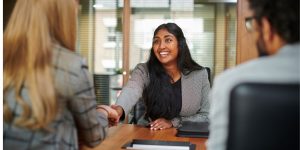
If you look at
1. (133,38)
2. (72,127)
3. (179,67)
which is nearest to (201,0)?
(133,38)

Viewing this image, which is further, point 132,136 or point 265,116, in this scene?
point 132,136

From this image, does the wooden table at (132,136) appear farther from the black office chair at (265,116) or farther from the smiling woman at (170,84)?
the black office chair at (265,116)

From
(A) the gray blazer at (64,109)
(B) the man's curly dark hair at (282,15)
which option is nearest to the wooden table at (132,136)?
(A) the gray blazer at (64,109)

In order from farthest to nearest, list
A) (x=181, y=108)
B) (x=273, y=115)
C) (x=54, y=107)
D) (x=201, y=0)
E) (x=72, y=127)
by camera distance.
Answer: (x=201, y=0)
(x=181, y=108)
(x=72, y=127)
(x=54, y=107)
(x=273, y=115)

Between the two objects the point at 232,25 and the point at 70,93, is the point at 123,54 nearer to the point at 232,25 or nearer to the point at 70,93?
the point at 232,25

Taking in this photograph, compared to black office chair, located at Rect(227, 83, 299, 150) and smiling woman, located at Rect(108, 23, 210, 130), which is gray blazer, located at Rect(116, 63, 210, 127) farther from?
black office chair, located at Rect(227, 83, 299, 150)

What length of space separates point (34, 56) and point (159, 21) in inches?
184

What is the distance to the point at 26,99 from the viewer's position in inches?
47.6

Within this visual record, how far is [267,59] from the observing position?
98 cm

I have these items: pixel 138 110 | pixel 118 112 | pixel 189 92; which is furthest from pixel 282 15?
pixel 138 110

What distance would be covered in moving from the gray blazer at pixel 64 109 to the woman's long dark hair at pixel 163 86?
1377 mm

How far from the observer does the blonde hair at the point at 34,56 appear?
1195 mm

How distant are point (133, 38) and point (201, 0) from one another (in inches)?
44.9

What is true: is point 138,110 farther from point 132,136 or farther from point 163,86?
point 132,136
